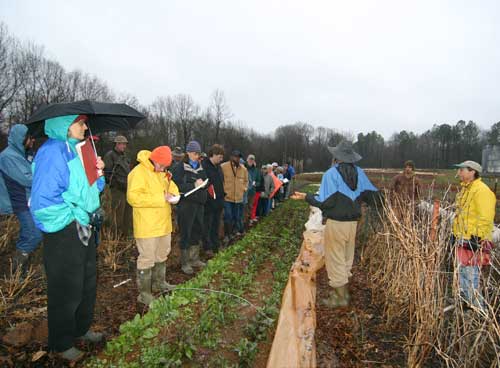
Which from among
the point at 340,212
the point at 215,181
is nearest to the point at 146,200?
the point at 340,212

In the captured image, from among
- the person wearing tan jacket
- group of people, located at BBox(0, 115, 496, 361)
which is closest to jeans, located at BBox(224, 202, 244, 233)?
the person wearing tan jacket

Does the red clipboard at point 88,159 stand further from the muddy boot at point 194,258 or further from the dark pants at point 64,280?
the muddy boot at point 194,258

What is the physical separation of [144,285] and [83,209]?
158cm

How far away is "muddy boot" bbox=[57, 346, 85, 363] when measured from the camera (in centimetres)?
284

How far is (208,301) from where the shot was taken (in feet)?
12.8

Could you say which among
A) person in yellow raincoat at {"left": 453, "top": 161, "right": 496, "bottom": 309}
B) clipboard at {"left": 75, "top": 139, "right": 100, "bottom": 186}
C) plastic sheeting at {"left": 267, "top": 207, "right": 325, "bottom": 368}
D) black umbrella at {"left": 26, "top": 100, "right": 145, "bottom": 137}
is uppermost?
black umbrella at {"left": 26, "top": 100, "right": 145, "bottom": 137}

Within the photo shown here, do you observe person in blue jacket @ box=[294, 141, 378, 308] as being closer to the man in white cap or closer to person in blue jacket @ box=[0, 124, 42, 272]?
the man in white cap

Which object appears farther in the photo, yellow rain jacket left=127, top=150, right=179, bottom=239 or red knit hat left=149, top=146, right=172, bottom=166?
red knit hat left=149, top=146, right=172, bottom=166

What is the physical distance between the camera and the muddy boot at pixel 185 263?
5332 millimetres

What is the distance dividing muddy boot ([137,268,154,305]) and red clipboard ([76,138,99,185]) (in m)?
1.49

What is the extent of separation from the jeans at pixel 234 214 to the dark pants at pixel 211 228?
44.5 inches

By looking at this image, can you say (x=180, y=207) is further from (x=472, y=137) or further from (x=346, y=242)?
(x=472, y=137)

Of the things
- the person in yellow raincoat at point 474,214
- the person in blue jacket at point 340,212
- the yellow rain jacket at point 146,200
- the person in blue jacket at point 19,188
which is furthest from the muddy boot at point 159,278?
the person in yellow raincoat at point 474,214

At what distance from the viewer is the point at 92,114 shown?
124 inches
